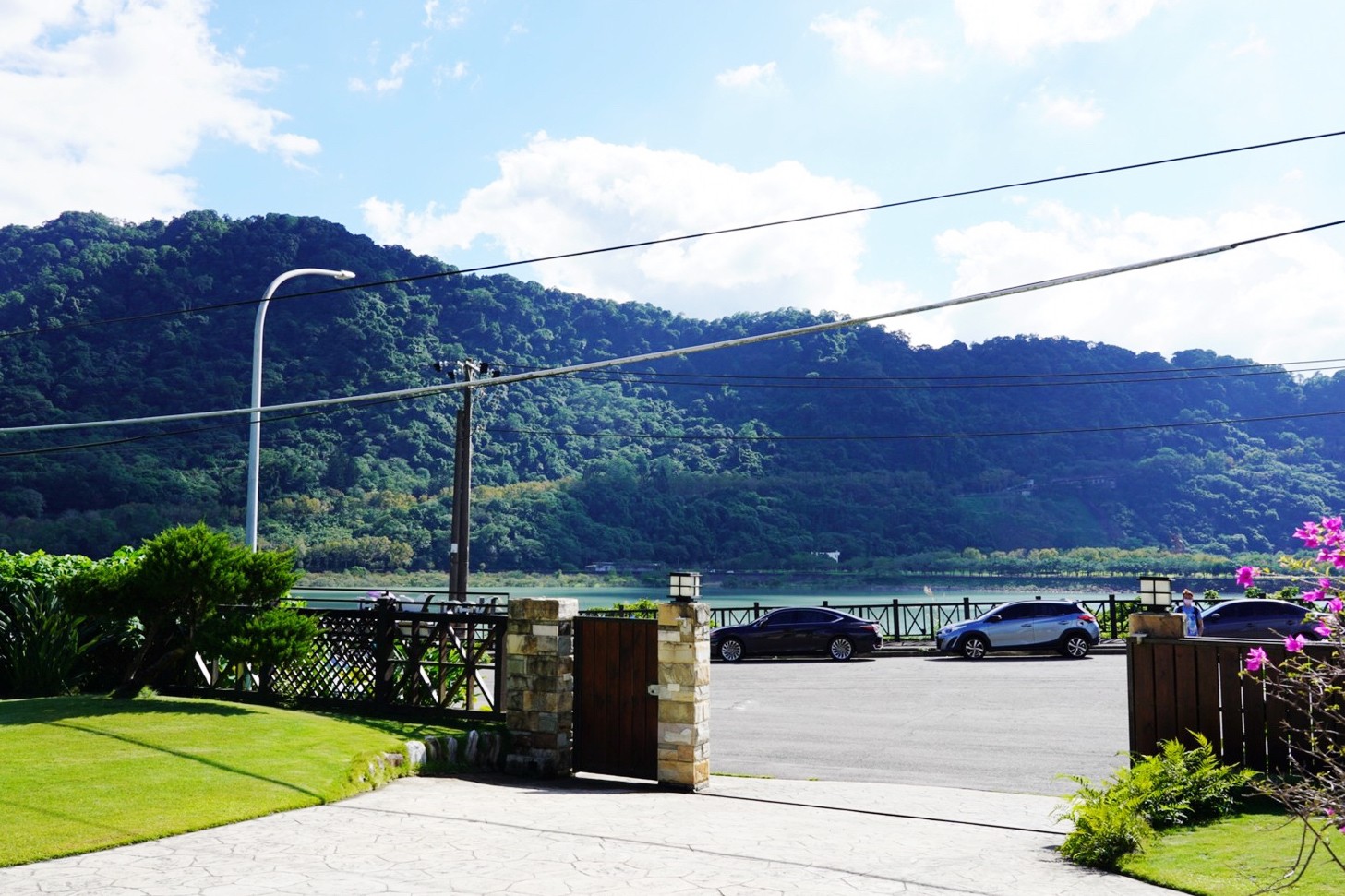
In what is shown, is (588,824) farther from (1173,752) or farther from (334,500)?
(334,500)

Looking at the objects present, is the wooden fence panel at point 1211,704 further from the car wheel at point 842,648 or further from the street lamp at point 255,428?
the car wheel at point 842,648

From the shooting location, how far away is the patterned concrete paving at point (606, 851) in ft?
22.7

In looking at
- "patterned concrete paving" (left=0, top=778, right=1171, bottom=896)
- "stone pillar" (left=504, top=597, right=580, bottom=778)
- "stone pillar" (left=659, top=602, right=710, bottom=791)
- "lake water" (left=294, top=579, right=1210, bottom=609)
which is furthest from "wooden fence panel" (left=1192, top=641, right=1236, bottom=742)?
"lake water" (left=294, top=579, right=1210, bottom=609)

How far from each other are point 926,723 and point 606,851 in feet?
28.9

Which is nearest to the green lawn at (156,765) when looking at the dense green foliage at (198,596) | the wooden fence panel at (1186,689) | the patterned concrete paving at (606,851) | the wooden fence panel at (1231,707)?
the patterned concrete paving at (606,851)

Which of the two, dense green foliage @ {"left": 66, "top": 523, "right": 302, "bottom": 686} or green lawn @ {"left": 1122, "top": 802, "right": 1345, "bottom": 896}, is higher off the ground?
dense green foliage @ {"left": 66, "top": 523, "right": 302, "bottom": 686}

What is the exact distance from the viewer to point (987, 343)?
11131 cm

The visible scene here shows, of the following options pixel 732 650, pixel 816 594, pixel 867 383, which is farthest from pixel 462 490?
pixel 867 383

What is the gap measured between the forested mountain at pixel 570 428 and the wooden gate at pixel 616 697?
40.1 metres

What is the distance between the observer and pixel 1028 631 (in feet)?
87.4

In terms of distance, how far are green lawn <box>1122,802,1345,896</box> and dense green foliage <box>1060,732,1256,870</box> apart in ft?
0.49

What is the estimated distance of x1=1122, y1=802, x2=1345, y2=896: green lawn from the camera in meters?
6.70

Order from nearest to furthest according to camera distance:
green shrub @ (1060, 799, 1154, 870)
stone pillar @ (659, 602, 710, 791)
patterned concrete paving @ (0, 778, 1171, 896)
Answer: patterned concrete paving @ (0, 778, 1171, 896) < green shrub @ (1060, 799, 1154, 870) < stone pillar @ (659, 602, 710, 791)

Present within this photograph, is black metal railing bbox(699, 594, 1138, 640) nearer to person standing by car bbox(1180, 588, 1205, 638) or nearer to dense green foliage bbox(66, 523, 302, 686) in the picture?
person standing by car bbox(1180, 588, 1205, 638)
